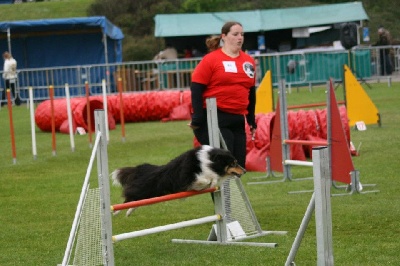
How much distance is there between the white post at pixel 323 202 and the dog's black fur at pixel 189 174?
6.19 feet

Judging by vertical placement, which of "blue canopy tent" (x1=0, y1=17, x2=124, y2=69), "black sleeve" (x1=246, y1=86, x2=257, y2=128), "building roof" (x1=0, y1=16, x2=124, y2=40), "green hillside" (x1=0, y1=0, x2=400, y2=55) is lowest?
"black sleeve" (x1=246, y1=86, x2=257, y2=128)

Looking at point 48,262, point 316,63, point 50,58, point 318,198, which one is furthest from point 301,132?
point 50,58

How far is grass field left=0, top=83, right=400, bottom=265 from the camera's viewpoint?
722cm

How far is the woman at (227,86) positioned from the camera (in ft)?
27.0

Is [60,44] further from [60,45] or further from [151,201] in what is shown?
[151,201]

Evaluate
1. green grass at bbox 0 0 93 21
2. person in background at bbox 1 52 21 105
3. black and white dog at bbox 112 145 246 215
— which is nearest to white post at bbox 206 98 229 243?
black and white dog at bbox 112 145 246 215

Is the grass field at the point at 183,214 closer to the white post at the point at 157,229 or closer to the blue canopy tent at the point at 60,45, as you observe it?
the white post at the point at 157,229

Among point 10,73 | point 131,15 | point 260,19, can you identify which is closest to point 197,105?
point 10,73

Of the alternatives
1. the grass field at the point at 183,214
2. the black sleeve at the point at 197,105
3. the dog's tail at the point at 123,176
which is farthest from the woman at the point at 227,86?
the grass field at the point at 183,214

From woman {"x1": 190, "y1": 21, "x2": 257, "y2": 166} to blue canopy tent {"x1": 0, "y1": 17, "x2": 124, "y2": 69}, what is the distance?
82.6 ft

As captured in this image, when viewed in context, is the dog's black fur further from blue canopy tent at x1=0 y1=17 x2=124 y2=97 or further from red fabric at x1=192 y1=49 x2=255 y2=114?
blue canopy tent at x1=0 y1=17 x2=124 y2=97

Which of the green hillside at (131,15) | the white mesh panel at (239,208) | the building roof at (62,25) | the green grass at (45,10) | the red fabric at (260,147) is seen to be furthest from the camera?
the green grass at (45,10)

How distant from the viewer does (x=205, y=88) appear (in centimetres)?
831

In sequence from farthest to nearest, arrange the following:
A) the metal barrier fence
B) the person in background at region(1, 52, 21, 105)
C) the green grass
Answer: the green grass, the metal barrier fence, the person in background at region(1, 52, 21, 105)
